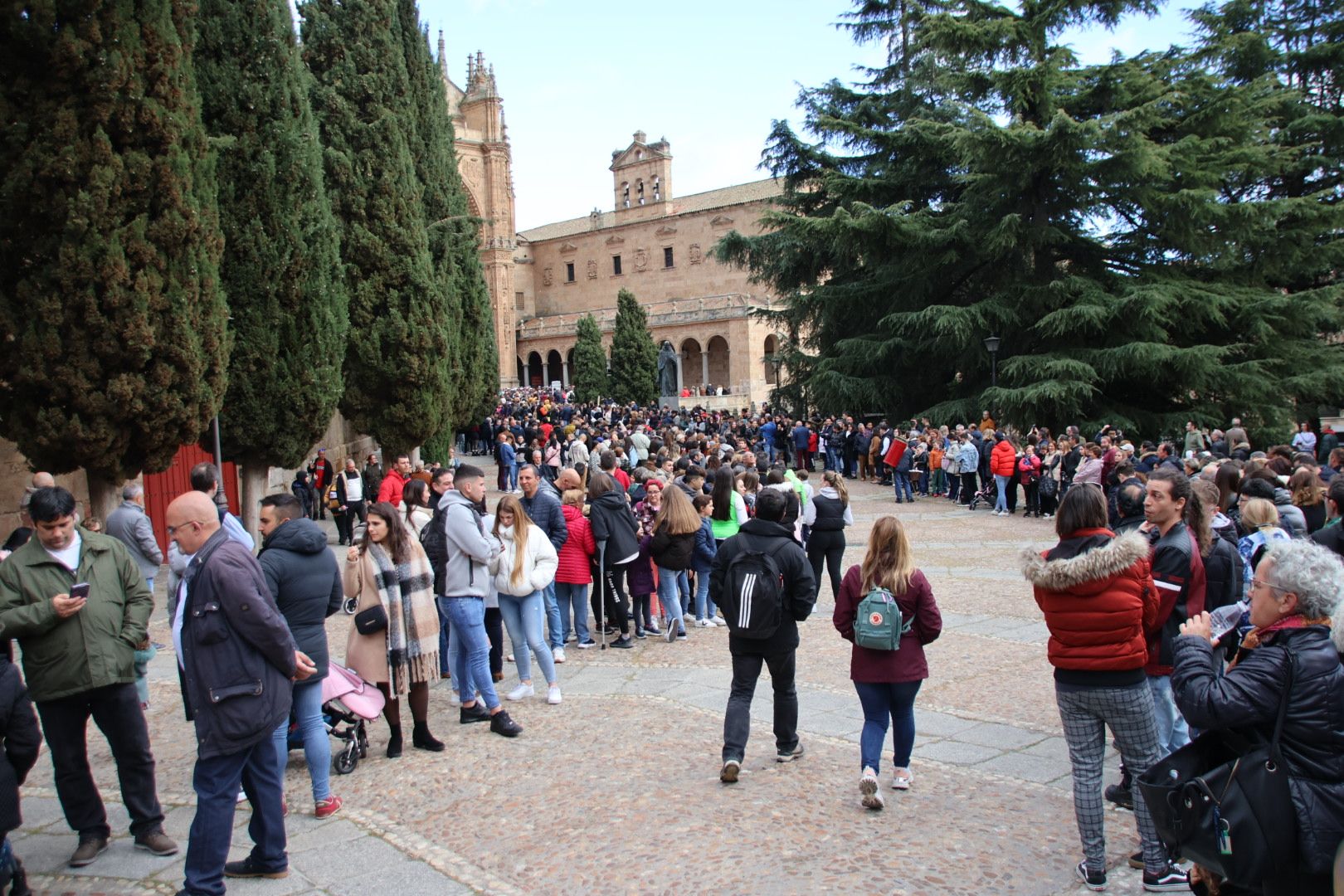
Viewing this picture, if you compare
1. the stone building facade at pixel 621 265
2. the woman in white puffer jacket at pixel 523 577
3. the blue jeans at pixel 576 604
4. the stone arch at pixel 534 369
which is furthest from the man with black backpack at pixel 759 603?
the stone arch at pixel 534 369

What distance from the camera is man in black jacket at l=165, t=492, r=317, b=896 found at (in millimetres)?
3777

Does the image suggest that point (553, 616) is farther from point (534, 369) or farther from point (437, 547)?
point (534, 369)

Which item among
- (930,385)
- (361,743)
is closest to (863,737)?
(361,743)

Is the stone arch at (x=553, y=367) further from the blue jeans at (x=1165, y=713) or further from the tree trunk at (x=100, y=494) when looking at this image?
the blue jeans at (x=1165, y=713)

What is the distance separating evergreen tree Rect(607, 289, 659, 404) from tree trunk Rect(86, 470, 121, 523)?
3167cm

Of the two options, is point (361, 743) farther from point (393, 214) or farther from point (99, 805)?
point (393, 214)

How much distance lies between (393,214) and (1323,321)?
21.5 m

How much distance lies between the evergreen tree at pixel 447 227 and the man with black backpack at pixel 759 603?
529 inches

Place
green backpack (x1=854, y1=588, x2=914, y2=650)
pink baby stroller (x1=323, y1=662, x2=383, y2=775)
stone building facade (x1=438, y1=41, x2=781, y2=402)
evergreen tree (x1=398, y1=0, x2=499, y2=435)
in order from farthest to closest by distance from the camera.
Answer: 1. stone building facade (x1=438, y1=41, x2=781, y2=402)
2. evergreen tree (x1=398, y1=0, x2=499, y2=435)
3. pink baby stroller (x1=323, y1=662, x2=383, y2=775)
4. green backpack (x1=854, y1=588, x2=914, y2=650)

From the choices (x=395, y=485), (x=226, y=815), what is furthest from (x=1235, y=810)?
(x=395, y=485)

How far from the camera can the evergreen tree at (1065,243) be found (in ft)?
67.1

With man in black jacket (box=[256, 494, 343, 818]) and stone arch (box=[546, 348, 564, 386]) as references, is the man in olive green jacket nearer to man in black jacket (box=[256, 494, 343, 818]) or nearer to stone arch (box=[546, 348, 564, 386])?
man in black jacket (box=[256, 494, 343, 818])

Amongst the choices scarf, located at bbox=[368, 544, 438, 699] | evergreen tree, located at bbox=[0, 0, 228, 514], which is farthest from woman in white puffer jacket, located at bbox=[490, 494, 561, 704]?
evergreen tree, located at bbox=[0, 0, 228, 514]

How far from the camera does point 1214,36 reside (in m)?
24.6
